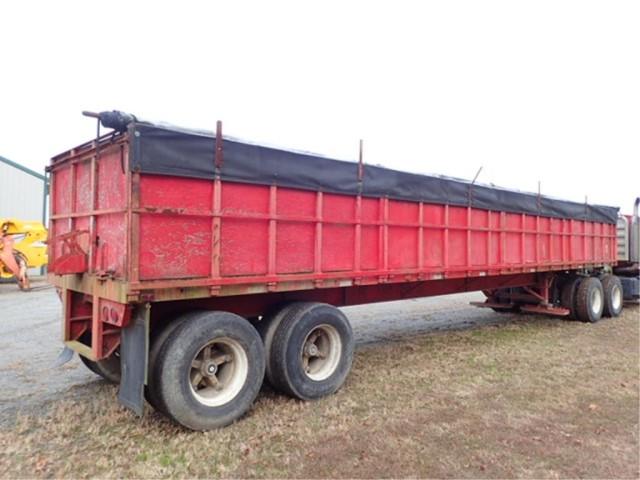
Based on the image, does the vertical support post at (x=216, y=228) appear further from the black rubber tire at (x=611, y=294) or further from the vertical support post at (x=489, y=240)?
the black rubber tire at (x=611, y=294)

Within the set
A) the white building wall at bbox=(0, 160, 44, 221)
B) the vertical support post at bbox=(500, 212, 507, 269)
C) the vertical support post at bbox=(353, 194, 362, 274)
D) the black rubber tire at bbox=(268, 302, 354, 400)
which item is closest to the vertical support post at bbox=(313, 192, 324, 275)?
the black rubber tire at bbox=(268, 302, 354, 400)

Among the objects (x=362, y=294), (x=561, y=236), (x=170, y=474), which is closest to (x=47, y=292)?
(x=362, y=294)

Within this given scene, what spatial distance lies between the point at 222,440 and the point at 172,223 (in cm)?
196

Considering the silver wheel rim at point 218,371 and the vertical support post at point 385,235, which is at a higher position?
the vertical support post at point 385,235

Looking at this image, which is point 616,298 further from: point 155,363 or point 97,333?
point 97,333

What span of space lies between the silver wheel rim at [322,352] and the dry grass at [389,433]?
34cm

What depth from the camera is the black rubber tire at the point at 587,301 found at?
9.73 meters

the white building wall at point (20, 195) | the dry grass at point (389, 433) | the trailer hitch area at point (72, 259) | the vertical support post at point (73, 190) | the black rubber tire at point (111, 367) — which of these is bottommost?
the dry grass at point (389, 433)

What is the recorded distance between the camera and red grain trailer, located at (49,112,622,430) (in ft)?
12.6

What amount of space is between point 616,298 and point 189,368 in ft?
36.1

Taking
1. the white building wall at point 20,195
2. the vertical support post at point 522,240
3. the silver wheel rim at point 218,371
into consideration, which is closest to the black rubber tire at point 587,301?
the vertical support post at point 522,240

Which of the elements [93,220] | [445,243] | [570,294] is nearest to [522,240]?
[445,243]

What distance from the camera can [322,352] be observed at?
16.9 feet

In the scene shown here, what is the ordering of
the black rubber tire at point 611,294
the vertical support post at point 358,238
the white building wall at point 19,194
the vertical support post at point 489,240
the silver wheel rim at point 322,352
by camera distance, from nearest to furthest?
the silver wheel rim at point 322,352, the vertical support post at point 358,238, the vertical support post at point 489,240, the black rubber tire at point 611,294, the white building wall at point 19,194
